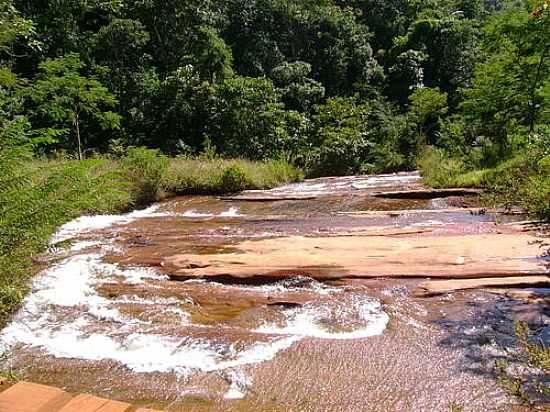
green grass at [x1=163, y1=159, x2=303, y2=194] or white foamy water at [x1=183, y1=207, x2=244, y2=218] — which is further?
green grass at [x1=163, y1=159, x2=303, y2=194]

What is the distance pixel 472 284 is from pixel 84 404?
148 inches

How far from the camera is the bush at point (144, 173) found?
10312 millimetres

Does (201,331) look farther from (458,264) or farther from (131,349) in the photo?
(458,264)

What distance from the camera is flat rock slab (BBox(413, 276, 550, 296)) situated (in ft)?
13.2

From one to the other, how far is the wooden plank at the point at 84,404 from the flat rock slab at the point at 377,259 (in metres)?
3.36

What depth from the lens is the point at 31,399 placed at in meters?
1.15

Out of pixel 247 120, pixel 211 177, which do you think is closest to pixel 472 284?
pixel 211 177

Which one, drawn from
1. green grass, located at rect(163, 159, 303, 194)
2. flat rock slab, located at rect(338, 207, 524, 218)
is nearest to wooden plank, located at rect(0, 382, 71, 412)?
flat rock slab, located at rect(338, 207, 524, 218)

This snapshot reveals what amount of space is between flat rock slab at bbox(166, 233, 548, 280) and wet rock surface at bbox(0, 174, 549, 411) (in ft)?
0.07

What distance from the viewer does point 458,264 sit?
14.7 feet

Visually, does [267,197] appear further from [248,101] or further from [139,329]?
[248,101]

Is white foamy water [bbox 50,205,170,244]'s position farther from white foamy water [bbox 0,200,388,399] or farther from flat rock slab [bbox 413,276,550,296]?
flat rock slab [bbox 413,276,550,296]

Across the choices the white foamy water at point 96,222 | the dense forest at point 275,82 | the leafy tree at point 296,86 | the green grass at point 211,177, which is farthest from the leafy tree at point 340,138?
the white foamy water at point 96,222

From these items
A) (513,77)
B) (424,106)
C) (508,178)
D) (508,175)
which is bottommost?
(508,175)
